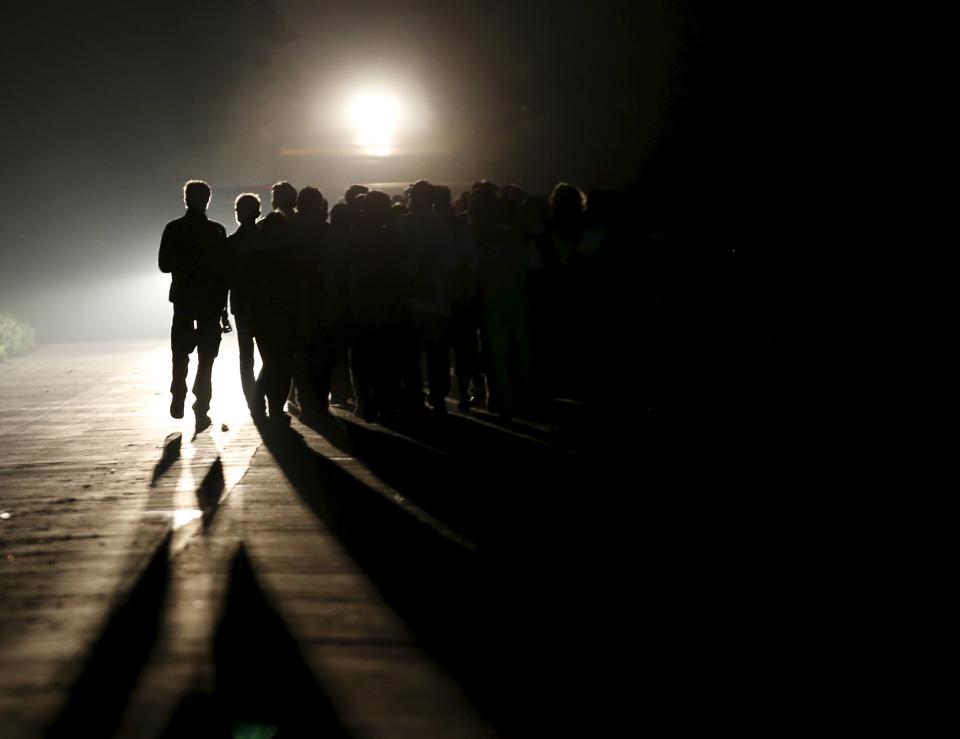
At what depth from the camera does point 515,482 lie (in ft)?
21.5

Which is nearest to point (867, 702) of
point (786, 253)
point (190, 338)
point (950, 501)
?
point (950, 501)

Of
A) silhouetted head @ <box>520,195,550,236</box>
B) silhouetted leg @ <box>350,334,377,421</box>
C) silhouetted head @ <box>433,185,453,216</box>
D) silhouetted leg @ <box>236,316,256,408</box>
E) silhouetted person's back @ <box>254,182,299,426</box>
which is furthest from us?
silhouetted leg @ <box>236,316,256,408</box>

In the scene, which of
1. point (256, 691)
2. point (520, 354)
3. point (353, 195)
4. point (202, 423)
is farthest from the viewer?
point (353, 195)

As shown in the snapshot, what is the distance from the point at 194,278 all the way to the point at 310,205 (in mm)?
1344

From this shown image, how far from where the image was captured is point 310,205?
969 cm

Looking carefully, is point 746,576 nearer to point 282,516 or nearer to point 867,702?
point 867,702

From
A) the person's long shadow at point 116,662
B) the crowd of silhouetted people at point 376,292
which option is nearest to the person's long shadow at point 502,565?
the person's long shadow at point 116,662

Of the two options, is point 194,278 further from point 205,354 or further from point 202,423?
point 202,423

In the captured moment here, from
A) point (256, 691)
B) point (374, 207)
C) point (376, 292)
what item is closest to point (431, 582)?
point (256, 691)

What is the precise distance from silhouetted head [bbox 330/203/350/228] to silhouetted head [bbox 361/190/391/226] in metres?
0.69

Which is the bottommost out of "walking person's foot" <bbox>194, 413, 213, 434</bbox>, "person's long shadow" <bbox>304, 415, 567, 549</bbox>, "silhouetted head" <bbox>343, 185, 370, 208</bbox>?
"person's long shadow" <bbox>304, 415, 567, 549</bbox>

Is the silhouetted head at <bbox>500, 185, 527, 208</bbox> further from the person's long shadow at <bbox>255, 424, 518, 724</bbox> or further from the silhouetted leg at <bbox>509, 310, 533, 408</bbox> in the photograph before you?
the person's long shadow at <bbox>255, 424, 518, 724</bbox>

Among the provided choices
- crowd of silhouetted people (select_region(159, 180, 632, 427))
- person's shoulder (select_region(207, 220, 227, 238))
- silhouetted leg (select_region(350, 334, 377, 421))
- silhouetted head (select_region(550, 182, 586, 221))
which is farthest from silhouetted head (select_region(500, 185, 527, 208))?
person's shoulder (select_region(207, 220, 227, 238))

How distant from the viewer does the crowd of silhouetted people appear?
8898 millimetres
